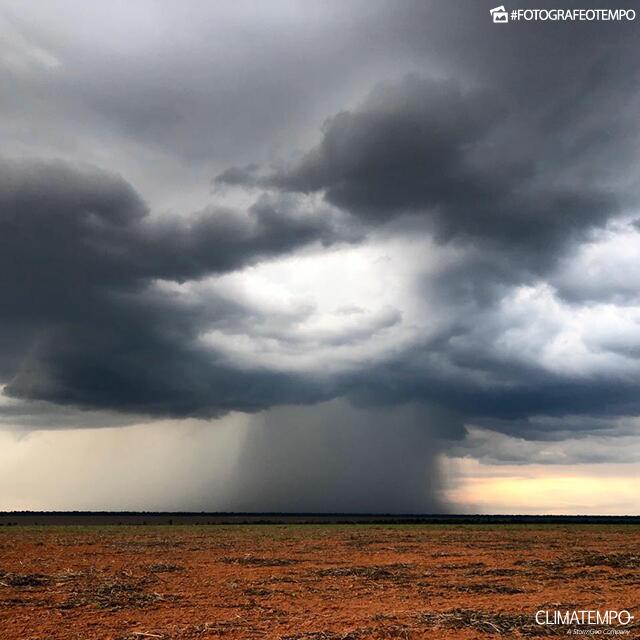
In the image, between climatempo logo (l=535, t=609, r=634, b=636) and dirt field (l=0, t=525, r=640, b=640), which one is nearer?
dirt field (l=0, t=525, r=640, b=640)

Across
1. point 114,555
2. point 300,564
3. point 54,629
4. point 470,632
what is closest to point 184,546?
point 114,555

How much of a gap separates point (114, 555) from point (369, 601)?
2495cm

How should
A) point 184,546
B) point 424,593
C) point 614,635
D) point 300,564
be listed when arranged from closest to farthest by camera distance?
point 614,635 → point 424,593 → point 300,564 → point 184,546

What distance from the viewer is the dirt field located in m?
18.9

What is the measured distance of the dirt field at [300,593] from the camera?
62.0 ft

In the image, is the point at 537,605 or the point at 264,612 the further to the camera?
the point at 537,605

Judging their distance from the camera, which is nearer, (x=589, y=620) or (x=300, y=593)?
(x=589, y=620)

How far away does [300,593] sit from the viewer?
25875 mm

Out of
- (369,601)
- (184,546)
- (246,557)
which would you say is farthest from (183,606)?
(184,546)

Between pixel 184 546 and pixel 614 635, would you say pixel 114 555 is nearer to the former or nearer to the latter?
pixel 184 546

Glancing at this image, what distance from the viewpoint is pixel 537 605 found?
75.7 ft

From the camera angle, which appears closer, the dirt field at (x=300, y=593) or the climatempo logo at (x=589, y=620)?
the dirt field at (x=300, y=593)

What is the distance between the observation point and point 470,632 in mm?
18609

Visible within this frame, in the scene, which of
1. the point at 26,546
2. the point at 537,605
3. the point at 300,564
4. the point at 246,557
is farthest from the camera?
the point at 26,546
